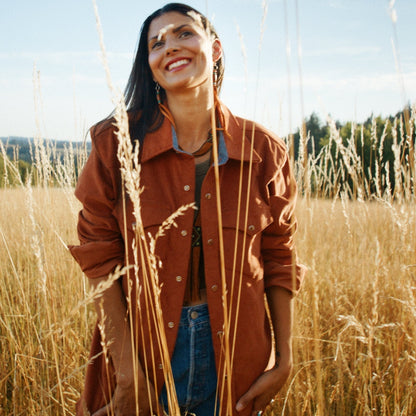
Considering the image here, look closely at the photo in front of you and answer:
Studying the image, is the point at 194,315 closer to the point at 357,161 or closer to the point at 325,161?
the point at 325,161

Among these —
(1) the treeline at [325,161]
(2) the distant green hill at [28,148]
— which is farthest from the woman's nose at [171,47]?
(2) the distant green hill at [28,148]

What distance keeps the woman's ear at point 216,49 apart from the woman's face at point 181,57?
9.2 inches

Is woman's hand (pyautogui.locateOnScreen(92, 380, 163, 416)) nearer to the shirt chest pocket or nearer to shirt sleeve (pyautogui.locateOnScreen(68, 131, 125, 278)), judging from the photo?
shirt sleeve (pyautogui.locateOnScreen(68, 131, 125, 278))

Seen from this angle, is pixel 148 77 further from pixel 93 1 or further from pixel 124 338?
pixel 124 338

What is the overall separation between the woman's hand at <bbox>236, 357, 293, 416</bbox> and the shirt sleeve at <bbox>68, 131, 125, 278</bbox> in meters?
0.65

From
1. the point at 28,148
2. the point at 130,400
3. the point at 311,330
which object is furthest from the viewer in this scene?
the point at 28,148

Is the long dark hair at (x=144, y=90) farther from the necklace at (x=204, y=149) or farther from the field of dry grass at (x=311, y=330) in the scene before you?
the field of dry grass at (x=311, y=330)

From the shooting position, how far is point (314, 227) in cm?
344

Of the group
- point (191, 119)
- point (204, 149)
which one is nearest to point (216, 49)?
point (191, 119)

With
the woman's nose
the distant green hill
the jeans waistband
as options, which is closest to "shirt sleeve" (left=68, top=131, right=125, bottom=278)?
the jeans waistband

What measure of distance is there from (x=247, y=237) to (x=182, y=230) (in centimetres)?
24

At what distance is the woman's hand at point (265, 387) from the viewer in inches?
54.4

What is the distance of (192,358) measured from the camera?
4.43 feet

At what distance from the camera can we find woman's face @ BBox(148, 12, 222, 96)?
1.37 metres
